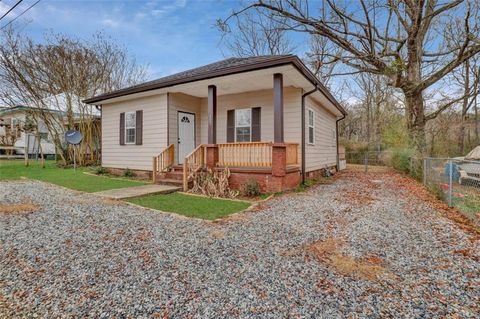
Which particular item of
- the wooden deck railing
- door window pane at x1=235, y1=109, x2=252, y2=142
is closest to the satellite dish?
door window pane at x1=235, y1=109, x2=252, y2=142

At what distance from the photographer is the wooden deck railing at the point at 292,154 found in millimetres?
7445

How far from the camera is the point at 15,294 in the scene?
2.18m

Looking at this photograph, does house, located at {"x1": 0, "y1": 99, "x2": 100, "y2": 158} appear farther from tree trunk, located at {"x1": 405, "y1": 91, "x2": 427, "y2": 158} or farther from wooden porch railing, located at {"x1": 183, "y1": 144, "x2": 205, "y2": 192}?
tree trunk, located at {"x1": 405, "y1": 91, "x2": 427, "y2": 158}

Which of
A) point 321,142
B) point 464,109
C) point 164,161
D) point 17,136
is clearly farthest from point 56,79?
point 464,109

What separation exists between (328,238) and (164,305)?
97.3 inches

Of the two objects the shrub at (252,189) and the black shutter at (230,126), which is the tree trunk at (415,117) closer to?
the black shutter at (230,126)

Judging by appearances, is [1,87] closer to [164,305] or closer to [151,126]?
[151,126]

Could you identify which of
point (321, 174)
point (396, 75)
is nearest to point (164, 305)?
point (321, 174)

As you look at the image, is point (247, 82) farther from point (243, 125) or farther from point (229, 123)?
point (229, 123)

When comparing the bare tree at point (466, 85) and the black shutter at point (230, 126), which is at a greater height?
the bare tree at point (466, 85)

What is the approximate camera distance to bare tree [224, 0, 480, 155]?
1048 cm

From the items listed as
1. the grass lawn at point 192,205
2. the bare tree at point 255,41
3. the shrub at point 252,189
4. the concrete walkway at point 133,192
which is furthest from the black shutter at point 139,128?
the bare tree at point 255,41

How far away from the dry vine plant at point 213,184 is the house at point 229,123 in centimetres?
24

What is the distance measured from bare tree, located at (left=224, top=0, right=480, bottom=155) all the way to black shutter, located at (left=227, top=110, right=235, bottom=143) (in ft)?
13.1
